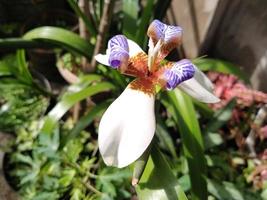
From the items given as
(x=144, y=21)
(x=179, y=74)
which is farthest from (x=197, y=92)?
(x=144, y=21)

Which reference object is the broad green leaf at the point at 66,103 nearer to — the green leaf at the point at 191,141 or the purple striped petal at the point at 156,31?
the green leaf at the point at 191,141

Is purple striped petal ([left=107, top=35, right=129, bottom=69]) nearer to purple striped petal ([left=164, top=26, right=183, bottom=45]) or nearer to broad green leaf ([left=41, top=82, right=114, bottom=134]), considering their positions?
purple striped petal ([left=164, top=26, right=183, bottom=45])

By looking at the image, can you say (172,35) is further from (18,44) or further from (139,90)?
(18,44)

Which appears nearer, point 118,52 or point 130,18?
point 118,52

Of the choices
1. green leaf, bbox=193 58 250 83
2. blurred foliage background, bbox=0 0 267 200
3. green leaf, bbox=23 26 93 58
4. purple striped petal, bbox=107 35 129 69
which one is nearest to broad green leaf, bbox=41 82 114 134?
blurred foliage background, bbox=0 0 267 200

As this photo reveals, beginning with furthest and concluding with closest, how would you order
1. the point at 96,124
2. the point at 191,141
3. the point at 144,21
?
the point at 96,124 < the point at 144,21 < the point at 191,141

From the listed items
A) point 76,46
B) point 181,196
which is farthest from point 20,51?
point 181,196
